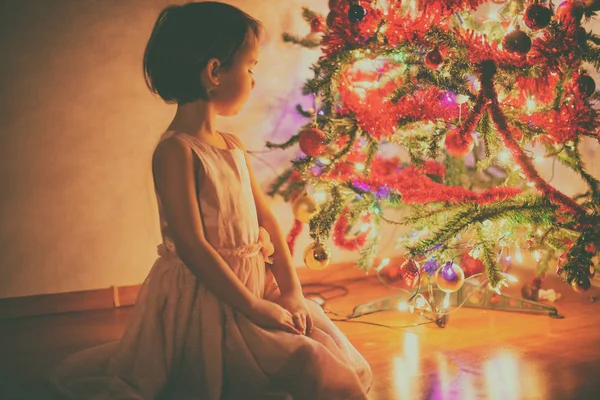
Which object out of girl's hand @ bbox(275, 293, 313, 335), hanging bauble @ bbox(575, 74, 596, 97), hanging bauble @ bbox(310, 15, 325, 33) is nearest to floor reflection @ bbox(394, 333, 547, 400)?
girl's hand @ bbox(275, 293, 313, 335)

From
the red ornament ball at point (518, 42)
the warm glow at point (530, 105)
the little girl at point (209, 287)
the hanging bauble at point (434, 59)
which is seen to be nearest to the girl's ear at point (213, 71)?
the little girl at point (209, 287)

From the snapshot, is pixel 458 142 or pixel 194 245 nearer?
pixel 194 245

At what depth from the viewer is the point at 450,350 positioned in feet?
5.25

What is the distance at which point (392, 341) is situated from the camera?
1679mm

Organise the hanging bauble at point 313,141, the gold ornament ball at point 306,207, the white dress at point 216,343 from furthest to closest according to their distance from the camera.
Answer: the gold ornament ball at point 306,207 < the hanging bauble at point 313,141 < the white dress at point 216,343

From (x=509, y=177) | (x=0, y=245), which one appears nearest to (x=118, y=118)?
(x=0, y=245)

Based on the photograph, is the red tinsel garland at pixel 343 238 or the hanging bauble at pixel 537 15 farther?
the red tinsel garland at pixel 343 238

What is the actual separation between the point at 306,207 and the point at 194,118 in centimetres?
61

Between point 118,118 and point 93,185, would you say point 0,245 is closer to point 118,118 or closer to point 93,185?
point 93,185

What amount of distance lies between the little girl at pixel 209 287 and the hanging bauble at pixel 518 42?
1.94ft

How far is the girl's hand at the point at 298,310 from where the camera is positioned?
48.3 inches

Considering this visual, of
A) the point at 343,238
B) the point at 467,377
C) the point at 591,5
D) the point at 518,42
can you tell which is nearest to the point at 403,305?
the point at 343,238

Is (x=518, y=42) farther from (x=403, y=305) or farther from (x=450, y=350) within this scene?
(x=403, y=305)

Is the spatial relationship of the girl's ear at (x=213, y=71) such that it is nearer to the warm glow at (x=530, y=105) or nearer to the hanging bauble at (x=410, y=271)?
the hanging bauble at (x=410, y=271)
